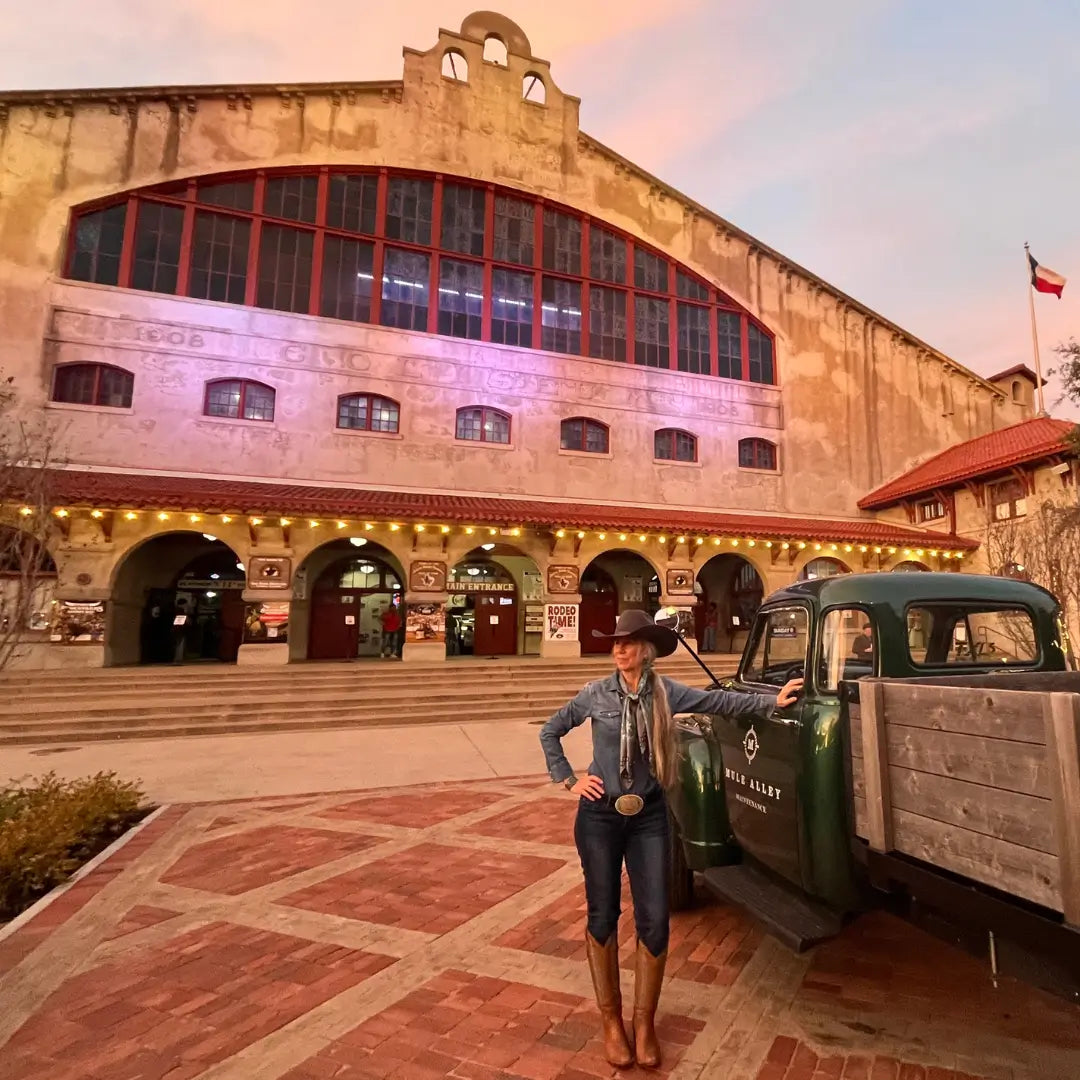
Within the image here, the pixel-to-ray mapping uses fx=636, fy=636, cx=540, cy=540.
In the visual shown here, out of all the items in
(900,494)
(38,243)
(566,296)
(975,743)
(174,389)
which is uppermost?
(566,296)

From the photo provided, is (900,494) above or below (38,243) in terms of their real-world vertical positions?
below

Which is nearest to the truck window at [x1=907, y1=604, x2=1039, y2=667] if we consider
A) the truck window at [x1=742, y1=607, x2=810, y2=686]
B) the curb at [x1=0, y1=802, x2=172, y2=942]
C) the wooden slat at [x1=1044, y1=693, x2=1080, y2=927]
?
the truck window at [x1=742, y1=607, x2=810, y2=686]

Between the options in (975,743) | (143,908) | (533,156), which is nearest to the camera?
(975,743)

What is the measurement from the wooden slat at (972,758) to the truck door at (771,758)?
62 cm

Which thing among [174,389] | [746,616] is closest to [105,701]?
[174,389]

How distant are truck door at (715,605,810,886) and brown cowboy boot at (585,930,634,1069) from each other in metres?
1.05

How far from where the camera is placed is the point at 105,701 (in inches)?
459

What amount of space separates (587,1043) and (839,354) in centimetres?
2431

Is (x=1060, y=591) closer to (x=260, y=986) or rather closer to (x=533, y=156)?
(x=260, y=986)

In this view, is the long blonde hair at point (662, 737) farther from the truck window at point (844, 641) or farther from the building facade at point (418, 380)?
the building facade at point (418, 380)

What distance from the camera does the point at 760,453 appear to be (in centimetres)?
2164

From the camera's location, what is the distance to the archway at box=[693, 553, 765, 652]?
2206cm

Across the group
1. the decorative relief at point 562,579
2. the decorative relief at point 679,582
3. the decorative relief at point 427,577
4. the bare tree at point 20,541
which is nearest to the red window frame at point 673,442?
the decorative relief at point 679,582

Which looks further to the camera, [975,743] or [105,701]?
[105,701]
